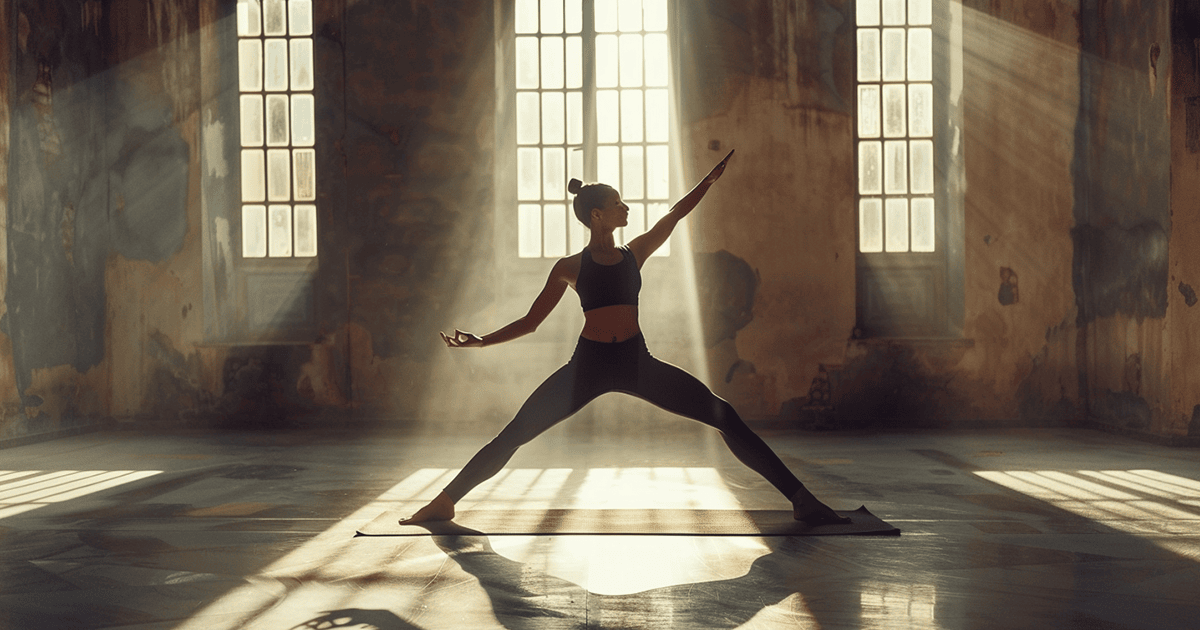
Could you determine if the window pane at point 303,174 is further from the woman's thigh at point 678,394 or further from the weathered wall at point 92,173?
the woman's thigh at point 678,394

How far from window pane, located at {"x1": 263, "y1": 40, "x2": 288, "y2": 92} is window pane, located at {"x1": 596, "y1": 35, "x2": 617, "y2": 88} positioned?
290 centimetres

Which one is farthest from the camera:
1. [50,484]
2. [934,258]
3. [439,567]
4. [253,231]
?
[253,231]

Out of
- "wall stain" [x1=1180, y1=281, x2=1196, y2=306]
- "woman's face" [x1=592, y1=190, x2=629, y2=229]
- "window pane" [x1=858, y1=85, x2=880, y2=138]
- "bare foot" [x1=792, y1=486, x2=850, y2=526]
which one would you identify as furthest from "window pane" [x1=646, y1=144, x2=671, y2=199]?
"bare foot" [x1=792, y1=486, x2=850, y2=526]

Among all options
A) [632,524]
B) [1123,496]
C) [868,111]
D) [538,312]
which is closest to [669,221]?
[538,312]

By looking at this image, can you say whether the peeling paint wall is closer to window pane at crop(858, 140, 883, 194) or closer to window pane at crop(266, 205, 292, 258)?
window pane at crop(858, 140, 883, 194)

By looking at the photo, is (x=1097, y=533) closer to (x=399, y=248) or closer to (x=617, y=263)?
(x=617, y=263)

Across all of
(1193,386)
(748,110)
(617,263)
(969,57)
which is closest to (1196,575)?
(617,263)

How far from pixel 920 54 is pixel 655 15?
2.41 metres

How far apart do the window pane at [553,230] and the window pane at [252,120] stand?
277 centimetres

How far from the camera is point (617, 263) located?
3.71m

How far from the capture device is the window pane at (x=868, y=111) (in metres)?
7.98

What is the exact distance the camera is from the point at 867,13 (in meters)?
7.96

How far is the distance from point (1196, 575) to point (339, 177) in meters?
6.82

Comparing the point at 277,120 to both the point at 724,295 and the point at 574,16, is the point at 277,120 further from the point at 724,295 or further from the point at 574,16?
the point at 724,295
